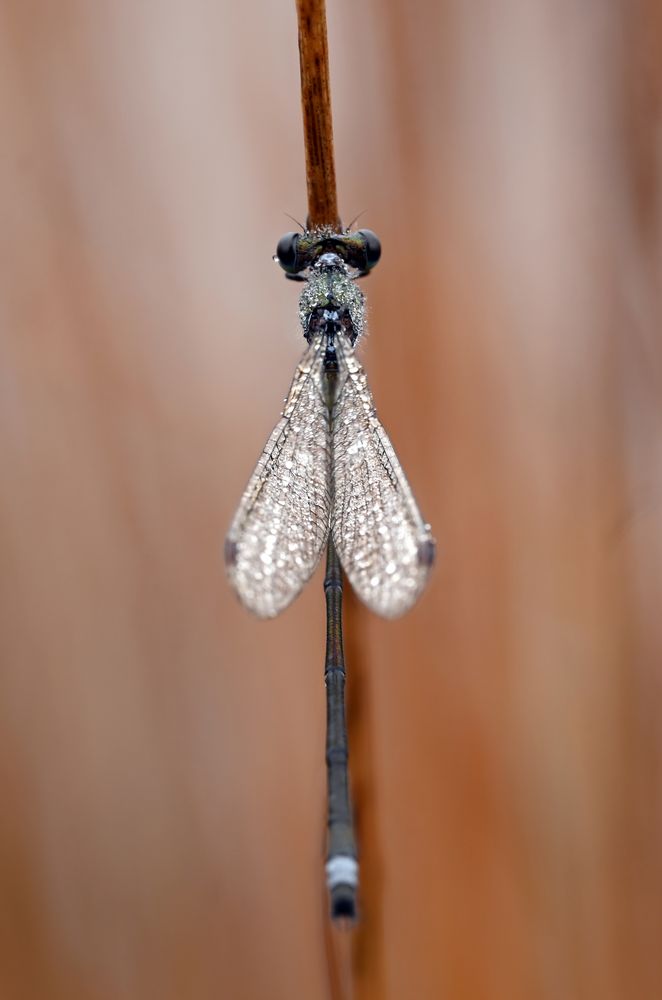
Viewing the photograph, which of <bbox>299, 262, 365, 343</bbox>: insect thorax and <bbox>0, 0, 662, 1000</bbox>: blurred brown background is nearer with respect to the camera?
<bbox>299, 262, 365, 343</bbox>: insect thorax

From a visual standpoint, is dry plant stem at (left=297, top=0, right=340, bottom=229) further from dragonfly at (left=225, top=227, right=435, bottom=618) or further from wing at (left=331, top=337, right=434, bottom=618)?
wing at (left=331, top=337, right=434, bottom=618)

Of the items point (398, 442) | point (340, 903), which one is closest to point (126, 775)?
point (398, 442)

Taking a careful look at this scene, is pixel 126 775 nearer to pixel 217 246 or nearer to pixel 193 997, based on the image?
pixel 193 997

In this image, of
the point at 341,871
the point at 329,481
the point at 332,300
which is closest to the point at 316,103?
the point at 332,300

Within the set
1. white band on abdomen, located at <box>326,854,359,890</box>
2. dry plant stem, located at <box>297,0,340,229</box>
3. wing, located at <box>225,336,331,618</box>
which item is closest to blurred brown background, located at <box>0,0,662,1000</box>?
wing, located at <box>225,336,331,618</box>

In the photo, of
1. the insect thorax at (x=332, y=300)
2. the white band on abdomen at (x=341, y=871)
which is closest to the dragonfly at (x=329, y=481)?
the insect thorax at (x=332, y=300)

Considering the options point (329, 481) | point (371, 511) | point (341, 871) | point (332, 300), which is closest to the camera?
point (341, 871)

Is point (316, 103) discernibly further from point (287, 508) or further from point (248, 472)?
point (248, 472)
